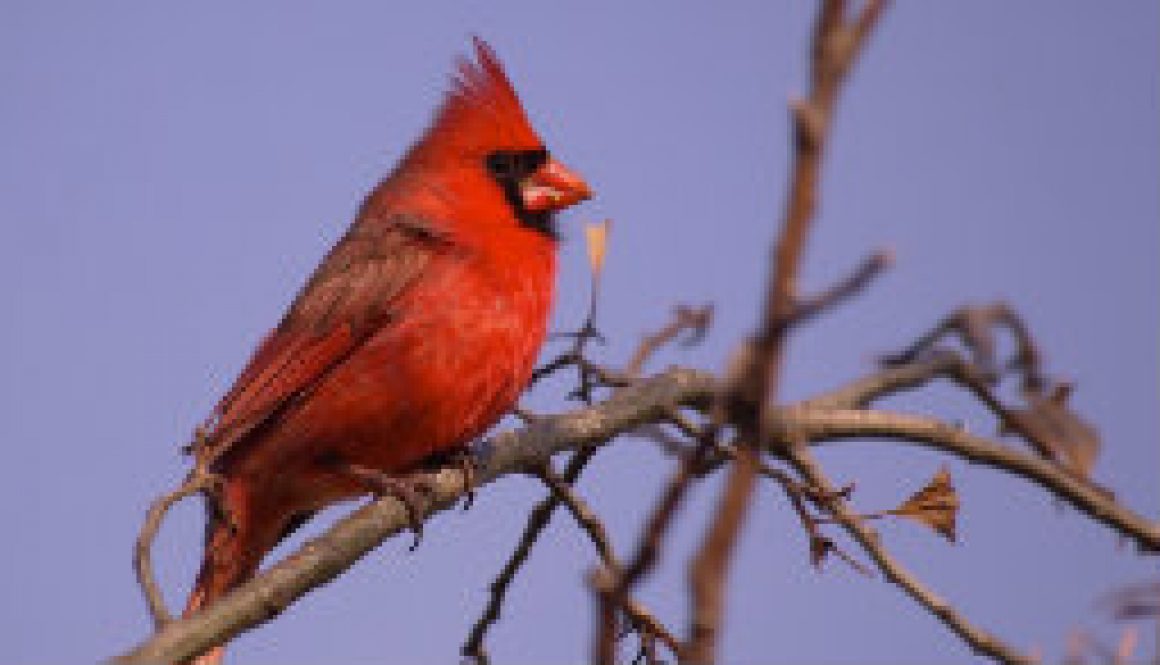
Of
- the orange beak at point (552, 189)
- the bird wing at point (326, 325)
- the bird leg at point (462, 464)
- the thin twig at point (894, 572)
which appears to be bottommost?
the thin twig at point (894, 572)

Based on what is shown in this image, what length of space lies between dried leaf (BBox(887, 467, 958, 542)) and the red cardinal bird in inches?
36.6

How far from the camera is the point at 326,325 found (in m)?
2.73

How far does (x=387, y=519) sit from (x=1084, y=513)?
0.84 m

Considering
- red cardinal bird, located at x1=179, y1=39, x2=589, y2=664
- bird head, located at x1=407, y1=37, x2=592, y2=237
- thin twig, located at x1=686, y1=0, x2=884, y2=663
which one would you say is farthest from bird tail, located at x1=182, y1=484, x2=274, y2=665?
thin twig, located at x1=686, y1=0, x2=884, y2=663

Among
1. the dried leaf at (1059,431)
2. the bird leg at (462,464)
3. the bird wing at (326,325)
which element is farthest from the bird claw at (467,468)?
the dried leaf at (1059,431)

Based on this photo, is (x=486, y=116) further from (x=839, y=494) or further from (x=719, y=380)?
(x=719, y=380)

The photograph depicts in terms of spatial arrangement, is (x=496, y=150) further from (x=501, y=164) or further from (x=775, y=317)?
(x=775, y=317)

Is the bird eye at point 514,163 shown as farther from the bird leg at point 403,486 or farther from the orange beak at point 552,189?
the bird leg at point 403,486

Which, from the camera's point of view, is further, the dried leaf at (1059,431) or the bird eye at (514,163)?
Answer: the bird eye at (514,163)

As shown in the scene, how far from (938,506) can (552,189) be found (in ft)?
4.82

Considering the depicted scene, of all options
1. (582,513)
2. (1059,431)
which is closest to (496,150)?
(582,513)

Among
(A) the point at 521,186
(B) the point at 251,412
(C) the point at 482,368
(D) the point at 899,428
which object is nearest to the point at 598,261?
Answer: (D) the point at 899,428

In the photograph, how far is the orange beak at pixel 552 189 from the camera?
3021mm

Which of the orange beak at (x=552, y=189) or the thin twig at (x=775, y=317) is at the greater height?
the orange beak at (x=552, y=189)
